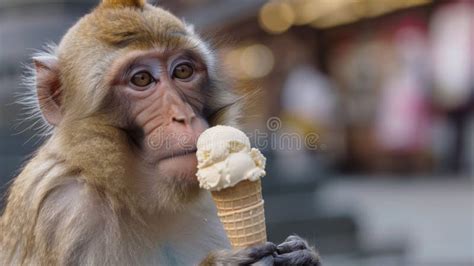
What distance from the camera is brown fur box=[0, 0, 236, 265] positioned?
12.2ft

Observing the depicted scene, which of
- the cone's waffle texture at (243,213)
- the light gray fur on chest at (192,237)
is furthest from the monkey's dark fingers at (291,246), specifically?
the light gray fur on chest at (192,237)

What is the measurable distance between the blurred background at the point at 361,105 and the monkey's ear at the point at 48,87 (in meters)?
6.21

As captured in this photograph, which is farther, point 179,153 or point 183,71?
point 183,71

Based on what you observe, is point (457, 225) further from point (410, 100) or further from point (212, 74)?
point (212, 74)

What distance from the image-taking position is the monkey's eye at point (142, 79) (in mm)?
3861

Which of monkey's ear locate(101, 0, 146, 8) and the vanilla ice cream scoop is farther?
monkey's ear locate(101, 0, 146, 8)

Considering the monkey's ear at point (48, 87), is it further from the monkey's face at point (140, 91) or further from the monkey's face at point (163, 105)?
the monkey's face at point (163, 105)

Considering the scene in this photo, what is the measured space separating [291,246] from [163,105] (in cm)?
75

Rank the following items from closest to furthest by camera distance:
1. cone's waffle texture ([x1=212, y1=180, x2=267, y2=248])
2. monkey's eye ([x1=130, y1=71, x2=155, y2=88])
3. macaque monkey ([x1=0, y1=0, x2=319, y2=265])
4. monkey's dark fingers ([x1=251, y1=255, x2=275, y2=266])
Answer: monkey's dark fingers ([x1=251, y1=255, x2=275, y2=266])
cone's waffle texture ([x1=212, y1=180, x2=267, y2=248])
macaque monkey ([x1=0, y1=0, x2=319, y2=265])
monkey's eye ([x1=130, y1=71, x2=155, y2=88])

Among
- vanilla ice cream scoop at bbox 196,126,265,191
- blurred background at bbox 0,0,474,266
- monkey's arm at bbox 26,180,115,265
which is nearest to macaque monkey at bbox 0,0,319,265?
monkey's arm at bbox 26,180,115,265

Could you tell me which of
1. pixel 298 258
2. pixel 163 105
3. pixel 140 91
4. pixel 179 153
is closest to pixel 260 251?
pixel 298 258

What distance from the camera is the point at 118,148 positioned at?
12.6ft

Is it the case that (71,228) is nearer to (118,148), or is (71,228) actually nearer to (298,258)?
(118,148)

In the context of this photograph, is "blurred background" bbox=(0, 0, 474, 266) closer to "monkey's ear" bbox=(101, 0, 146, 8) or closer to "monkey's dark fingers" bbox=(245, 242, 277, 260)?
"monkey's ear" bbox=(101, 0, 146, 8)
